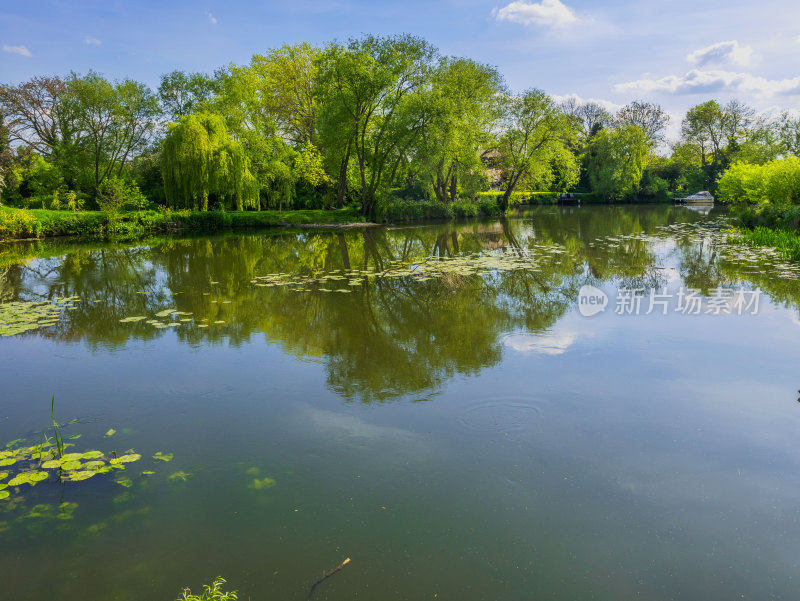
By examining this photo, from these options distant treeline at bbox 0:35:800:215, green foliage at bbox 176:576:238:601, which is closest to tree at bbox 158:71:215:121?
distant treeline at bbox 0:35:800:215

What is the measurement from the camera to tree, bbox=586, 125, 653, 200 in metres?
43.3

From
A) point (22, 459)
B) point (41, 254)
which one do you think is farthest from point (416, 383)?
point (41, 254)

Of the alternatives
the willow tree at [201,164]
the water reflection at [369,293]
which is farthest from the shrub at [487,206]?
the willow tree at [201,164]

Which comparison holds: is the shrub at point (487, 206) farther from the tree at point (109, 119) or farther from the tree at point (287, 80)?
the tree at point (109, 119)

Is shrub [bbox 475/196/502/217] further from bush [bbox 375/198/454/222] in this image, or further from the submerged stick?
the submerged stick

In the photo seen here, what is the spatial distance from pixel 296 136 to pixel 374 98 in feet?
36.0

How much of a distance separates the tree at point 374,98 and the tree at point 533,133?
899 centimetres

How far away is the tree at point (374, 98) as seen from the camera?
24.1 m

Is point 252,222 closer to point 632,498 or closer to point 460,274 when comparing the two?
point 460,274

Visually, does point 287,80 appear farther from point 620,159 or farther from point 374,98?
point 620,159

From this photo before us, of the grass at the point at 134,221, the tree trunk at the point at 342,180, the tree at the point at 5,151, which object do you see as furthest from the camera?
the tree trunk at the point at 342,180

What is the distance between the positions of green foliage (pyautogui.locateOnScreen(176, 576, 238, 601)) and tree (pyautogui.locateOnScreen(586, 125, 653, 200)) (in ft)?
155

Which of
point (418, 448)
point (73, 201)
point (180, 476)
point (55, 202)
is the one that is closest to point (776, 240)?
point (418, 448)

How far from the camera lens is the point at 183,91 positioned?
3269 centimetres
